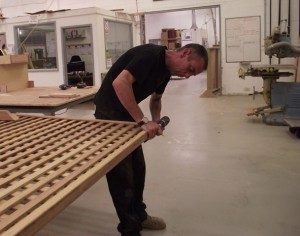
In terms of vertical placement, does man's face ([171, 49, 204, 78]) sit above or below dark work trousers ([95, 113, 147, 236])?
above

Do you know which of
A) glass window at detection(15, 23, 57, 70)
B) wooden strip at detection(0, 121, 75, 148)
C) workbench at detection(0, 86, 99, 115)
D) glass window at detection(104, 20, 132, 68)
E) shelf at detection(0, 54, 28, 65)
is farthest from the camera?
glass window at detection(15, 23, 57, 70)

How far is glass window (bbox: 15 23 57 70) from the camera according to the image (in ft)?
28.2

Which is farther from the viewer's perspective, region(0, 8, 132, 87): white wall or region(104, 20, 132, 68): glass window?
region(104, 20, 132, 68): glass window

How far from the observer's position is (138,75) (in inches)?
70.7

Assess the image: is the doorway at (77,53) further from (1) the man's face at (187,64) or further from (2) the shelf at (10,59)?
(1) the man's face at (187,64)

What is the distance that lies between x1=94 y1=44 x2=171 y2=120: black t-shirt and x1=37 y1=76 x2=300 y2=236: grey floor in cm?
83

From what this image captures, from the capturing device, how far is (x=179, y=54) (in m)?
1.90

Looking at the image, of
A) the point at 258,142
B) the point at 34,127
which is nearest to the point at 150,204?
the point at 34,127

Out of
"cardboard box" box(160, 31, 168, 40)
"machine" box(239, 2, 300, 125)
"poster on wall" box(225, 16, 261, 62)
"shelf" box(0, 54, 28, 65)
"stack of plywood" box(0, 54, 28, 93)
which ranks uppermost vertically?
"cardboard box" box(160, 31, 168, 40)

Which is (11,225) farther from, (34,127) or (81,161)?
(34,127)

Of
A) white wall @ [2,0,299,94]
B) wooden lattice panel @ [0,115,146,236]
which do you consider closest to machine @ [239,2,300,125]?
white wall @ [2,0,299,94]

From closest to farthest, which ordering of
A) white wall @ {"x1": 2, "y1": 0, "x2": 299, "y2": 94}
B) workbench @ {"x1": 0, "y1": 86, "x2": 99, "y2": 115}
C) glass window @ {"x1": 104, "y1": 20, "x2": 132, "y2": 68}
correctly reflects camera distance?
workbench @ {"x1": 0, "y1": 86, "x2": 99, "y2": 115} < white wall @ {"x1": 2, "y1": 0, "x2": 299, "y2": 94} < glass window @ {"x1": 104, "y1": 20, "x2": 132, "y2": 68}

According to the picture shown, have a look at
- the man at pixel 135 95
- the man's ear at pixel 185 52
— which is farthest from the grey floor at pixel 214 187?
the man's ear at pixel 185 52

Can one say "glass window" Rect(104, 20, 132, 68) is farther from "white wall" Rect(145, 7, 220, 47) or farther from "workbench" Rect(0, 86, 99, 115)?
"workbench" Rect(0, 86, 99, 115)
